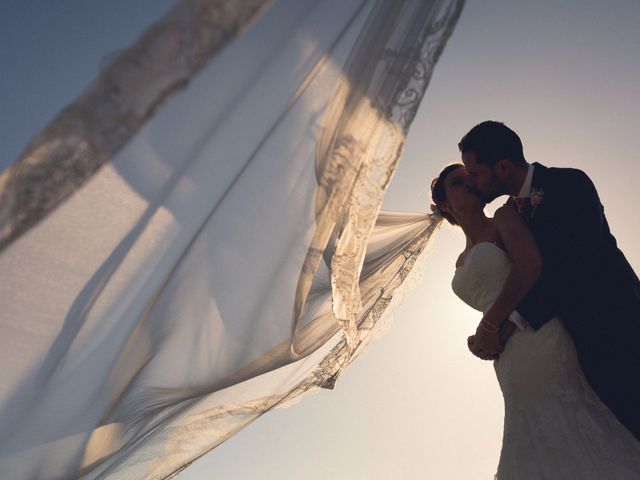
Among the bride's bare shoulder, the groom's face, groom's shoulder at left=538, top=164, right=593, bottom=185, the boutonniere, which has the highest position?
groom's shoulder at left=538, top=164, right=593, bottom=185

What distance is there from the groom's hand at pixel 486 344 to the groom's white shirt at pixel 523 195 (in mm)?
99

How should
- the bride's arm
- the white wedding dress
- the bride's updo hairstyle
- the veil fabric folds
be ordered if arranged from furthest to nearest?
the bride's updo hairstyle, the bride's arm, the white wedding dress, the veil fabric folds

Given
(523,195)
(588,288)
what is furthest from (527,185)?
(588,288)

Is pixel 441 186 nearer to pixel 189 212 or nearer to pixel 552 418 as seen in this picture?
pixel 552 418

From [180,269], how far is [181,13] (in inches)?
34.9

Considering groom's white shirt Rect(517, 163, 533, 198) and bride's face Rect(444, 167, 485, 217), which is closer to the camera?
groom's white shirt Rect(517, 163, 533, 198)

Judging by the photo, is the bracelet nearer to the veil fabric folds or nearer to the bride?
the bride

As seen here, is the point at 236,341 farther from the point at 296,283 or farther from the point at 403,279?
the point at 403,279

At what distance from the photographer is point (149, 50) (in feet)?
4.64

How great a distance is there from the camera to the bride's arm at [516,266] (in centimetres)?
230

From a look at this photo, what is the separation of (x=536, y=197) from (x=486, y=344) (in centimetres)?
67

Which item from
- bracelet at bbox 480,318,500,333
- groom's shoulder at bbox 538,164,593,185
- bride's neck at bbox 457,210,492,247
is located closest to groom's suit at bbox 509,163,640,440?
groom's shoulder at bbox 538,164,593,185

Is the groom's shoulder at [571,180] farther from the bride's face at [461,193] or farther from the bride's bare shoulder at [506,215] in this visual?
the bride's face at [461,193]

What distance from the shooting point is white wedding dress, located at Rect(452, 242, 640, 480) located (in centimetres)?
210
